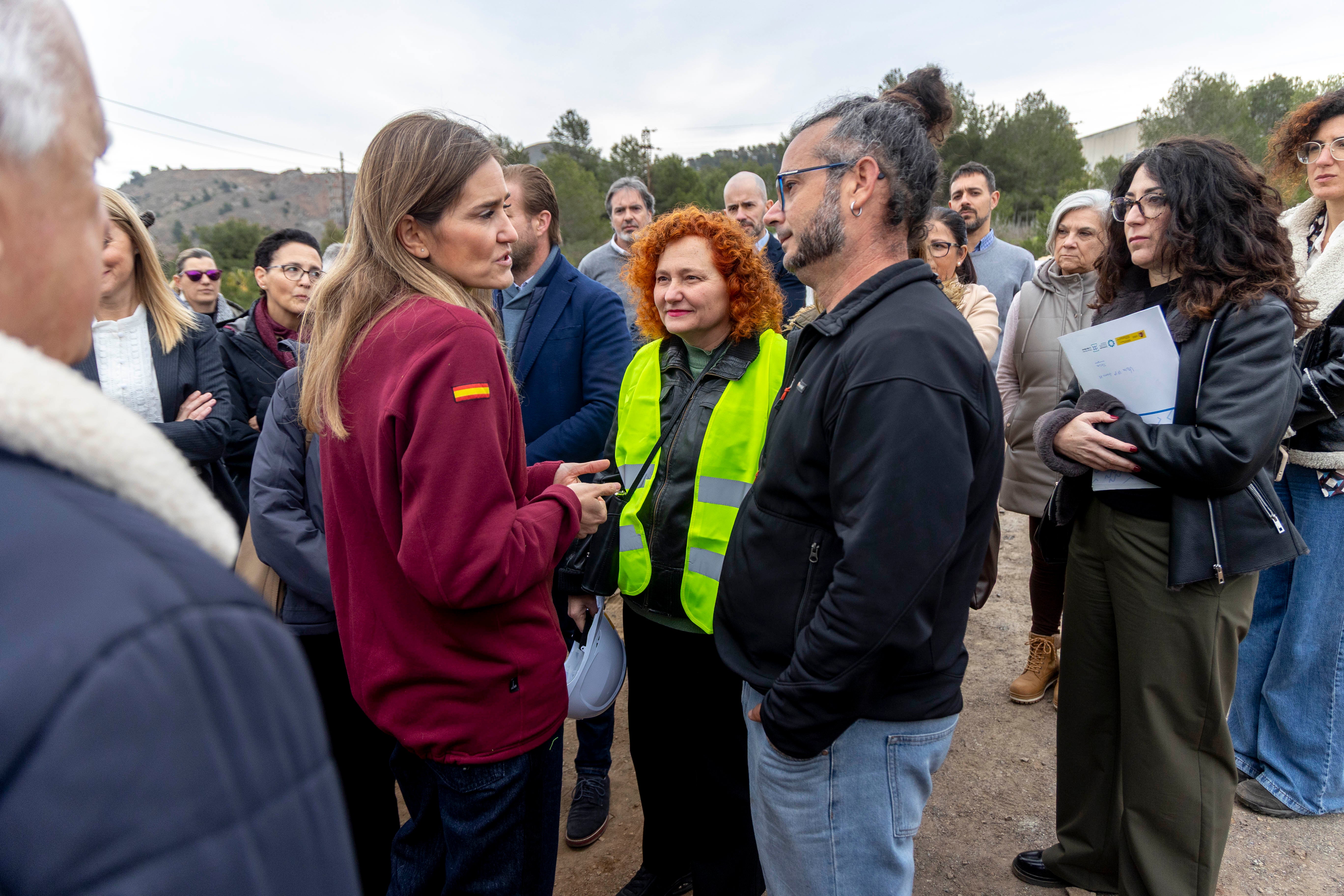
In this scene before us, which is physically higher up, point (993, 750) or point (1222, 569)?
point (1222, 569)

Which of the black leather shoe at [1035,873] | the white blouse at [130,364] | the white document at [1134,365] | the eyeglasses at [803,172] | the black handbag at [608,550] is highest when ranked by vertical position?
the eyeglasses at [803,172]

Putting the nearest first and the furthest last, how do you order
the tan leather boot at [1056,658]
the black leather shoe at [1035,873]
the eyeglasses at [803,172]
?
1. the eyeglasses at [803,172]
2. the black leather shoe at [1035,873]
3. the tan leather boot at [1056,658]

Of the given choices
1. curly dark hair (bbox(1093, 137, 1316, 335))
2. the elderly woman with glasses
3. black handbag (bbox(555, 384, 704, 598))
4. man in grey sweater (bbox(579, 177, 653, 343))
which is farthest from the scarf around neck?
curly dark hair (bbox(1093, 137, 1316, 335))

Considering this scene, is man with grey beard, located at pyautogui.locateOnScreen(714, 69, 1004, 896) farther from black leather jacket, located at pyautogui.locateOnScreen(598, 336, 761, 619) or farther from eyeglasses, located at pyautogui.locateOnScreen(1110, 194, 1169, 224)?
eyeglasses, located at pyautogui.locateOnScreen(1110, 194, 1169, 224)

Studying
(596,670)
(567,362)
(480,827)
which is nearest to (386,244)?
(480,827)

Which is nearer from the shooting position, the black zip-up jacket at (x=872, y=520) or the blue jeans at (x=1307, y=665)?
the black zip-up jacket at (x=872, y=520)

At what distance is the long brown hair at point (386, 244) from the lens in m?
1.61

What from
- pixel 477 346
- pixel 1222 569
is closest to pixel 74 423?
pixel 477 346

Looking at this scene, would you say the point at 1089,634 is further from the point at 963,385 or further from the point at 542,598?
the point at 542,598

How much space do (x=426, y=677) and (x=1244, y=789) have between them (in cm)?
331

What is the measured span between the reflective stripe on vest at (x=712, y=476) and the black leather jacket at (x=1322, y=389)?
1.99m

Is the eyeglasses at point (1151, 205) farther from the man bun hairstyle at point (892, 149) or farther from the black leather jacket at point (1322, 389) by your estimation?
the black leather jacket at point (1322, 389)

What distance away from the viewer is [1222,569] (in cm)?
205

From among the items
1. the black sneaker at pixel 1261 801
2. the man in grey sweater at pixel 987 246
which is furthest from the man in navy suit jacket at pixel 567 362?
the man in grey sweater at pixel 987 246
